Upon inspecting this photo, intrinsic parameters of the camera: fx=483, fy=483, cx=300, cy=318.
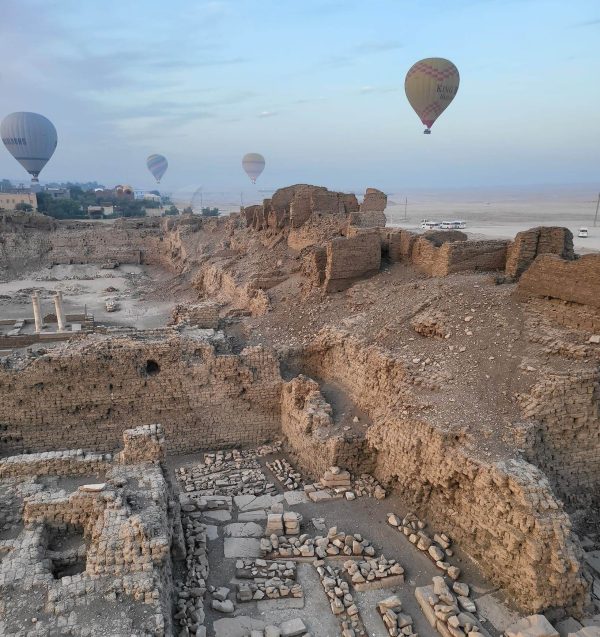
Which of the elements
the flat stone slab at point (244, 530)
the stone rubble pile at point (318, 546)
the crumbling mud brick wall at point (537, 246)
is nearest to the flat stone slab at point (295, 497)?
the flat stone slab at point (244, 530)

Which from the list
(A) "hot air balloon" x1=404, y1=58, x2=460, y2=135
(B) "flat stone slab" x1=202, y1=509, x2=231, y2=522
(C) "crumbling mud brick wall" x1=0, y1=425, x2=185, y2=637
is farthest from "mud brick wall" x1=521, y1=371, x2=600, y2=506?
(A) "hot air balloon" x1=404, y1=58, x2=460, y2=135

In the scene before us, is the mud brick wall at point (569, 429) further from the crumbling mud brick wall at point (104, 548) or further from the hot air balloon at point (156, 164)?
the hot air balloon at point (156, 164)

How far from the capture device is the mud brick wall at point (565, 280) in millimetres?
8820

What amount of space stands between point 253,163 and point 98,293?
50775 millimetres

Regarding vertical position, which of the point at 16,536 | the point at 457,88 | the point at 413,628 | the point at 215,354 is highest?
the point at 457,88

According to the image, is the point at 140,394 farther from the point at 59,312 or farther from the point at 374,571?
the point at 59,312

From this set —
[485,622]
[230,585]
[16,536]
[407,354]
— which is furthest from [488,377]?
[16,536]

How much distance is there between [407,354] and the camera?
971cm

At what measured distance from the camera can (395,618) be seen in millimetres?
6441

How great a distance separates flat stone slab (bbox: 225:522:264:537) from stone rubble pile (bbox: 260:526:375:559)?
0.91 ft

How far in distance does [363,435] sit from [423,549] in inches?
91.8

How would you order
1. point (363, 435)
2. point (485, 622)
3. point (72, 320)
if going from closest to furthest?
point (485, 622), point (363, 435), point (72, 320)

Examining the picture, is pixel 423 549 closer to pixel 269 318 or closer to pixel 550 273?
pixel 550 273

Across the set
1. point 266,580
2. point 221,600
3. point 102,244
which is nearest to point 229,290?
point 266,580
